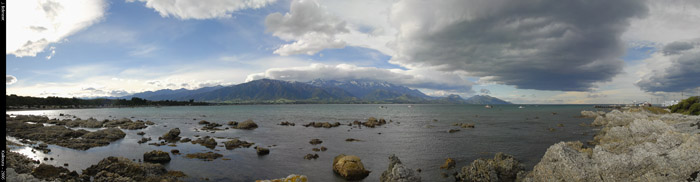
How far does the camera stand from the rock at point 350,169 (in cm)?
2566

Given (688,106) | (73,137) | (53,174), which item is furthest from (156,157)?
(688,106)

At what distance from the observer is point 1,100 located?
5.94 m

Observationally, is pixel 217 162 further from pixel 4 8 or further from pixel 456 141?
pixel 456 141

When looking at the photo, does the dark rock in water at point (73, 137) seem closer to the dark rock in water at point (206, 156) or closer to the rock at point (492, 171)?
the dark rock in water at point (206, 156)

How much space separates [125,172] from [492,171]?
2957 centimetres

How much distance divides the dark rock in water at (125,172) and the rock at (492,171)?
24.4m

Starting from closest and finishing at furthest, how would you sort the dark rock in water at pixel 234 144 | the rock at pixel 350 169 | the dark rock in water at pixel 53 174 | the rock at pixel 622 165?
the rock at pixel 622 165 < the dark rock in water at pixel 53 174 < the rock at pixel 350 169 < the dark rock in water at pixel 234 144

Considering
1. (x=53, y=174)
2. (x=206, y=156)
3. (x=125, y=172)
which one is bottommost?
(x=206, y=156)

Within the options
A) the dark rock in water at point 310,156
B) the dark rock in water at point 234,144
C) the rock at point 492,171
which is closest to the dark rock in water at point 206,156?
the dark rock in water at point 234,144

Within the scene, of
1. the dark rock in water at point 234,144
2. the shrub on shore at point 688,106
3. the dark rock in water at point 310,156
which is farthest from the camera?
the shrub on shore at point 688,106

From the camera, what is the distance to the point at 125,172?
76.2ft

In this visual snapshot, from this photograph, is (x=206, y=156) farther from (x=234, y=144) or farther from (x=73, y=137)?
(x=73, y=137)

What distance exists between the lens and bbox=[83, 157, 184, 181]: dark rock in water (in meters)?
22.3

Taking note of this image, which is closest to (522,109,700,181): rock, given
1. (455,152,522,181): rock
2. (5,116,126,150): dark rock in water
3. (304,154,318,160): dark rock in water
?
(455,152,522,181): rock
